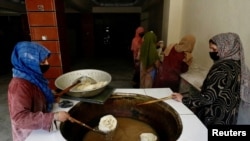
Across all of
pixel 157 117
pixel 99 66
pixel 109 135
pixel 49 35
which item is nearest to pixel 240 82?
pixel 157 117

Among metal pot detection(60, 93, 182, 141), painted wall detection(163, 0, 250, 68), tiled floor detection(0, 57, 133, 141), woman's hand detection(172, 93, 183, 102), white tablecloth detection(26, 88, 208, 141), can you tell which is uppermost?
painted wall detection(163, 0, 250, 68)

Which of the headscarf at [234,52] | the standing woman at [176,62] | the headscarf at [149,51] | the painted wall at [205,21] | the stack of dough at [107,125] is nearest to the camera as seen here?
the stack of dough at [107,125]

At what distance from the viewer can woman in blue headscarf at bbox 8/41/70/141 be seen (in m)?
1.05

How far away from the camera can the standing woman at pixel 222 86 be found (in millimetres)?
1372

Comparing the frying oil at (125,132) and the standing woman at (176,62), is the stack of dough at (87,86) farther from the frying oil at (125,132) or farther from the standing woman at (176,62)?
the standing woman at (176,62)

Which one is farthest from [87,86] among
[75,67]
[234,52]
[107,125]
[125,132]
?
[75,67]

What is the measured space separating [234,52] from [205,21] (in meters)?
1.32

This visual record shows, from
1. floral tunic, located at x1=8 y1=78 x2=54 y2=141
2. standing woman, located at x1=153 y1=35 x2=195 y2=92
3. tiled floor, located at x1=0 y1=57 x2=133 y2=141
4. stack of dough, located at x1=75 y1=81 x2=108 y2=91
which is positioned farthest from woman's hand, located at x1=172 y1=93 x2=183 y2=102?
tiled floor, located at x1=0 y1=57 x2=133 y2=141

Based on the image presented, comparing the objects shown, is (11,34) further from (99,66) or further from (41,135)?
(41,135)

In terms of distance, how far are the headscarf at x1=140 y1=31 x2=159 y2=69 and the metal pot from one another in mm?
1467

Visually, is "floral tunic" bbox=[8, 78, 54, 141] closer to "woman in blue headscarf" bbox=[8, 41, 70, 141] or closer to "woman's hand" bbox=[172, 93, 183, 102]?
"woman in blue headscarf" bbox=[8, 41, 70, 141]

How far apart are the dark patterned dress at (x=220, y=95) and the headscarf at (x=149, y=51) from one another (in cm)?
156

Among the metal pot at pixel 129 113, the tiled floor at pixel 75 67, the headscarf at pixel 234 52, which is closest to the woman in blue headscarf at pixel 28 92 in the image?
the metal pot at pixel 129 113

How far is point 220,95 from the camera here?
139cm
